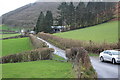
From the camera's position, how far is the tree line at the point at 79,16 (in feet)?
282

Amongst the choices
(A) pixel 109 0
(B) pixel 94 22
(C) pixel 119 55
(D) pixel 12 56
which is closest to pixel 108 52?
(C) pixel 119 55

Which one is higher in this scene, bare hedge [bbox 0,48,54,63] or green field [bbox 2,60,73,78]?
bare hedge [bbox 0,48,54,63]

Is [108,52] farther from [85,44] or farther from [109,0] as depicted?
[109,0]

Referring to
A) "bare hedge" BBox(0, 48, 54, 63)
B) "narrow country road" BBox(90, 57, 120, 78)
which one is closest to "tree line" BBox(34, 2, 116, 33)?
"bare hedge" BBox(0, 48, 54, 63)

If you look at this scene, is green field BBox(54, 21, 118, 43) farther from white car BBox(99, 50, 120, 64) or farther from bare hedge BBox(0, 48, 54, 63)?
bare hedge BBox(0, 48, 54, 63)

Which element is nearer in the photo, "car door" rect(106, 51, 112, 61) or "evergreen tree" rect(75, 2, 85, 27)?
"car door" rect(106, 51, 112, 61)

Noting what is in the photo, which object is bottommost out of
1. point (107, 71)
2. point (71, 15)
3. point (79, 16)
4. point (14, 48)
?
point (107, 71)

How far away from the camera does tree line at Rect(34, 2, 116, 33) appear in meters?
86.0

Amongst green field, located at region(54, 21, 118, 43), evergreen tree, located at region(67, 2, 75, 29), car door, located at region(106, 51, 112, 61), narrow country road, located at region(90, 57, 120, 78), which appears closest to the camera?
narrow country road, located at region(90, 57, 120, 78)

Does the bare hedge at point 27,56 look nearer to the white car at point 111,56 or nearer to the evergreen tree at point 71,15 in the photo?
the white car at point 111,56

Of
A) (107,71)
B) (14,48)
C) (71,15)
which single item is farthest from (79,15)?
(107,71)

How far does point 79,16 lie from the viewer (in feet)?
300

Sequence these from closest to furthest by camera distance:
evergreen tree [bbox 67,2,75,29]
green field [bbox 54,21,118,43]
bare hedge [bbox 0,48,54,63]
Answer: bare hedge [bbox 0,48,54,63] → green field [bbox 54,21,118,43] → evergreen tree [bbox 67,2,75,29]

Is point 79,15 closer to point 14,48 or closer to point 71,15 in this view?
point 71,15
